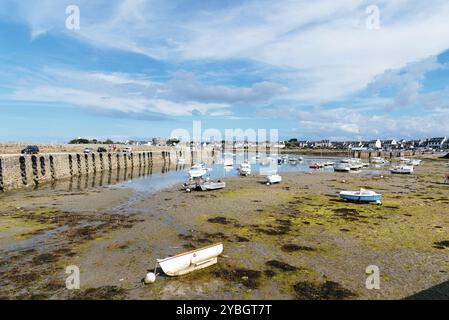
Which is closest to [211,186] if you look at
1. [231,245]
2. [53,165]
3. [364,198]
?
[364,198]

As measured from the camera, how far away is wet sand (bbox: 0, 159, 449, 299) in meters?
11.9

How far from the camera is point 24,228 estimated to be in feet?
65.3

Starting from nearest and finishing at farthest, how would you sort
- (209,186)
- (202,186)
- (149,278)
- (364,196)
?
1. (149,278)
2. (364,196)
3. (202,186)
4. (209,186)

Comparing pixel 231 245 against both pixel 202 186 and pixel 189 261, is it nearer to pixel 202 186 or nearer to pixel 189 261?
pixel 189 261

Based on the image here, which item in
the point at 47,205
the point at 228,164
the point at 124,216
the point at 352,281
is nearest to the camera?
the point at 352,281

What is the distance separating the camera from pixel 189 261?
13.0 m

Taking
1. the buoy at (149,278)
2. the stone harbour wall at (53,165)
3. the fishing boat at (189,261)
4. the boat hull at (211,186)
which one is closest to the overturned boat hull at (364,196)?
the boat hull at (211,186)

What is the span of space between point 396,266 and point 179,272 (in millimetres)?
10464

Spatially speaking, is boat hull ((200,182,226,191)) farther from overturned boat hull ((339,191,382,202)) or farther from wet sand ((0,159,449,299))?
overturned boat hull ((339,191,382,202))

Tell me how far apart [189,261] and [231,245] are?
173 inches

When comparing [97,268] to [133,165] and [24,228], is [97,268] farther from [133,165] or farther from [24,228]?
[133,165]

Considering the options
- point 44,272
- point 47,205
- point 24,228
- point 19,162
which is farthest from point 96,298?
point 19,162

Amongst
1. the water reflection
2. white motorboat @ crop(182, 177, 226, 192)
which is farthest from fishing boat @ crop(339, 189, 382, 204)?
the water reflection
